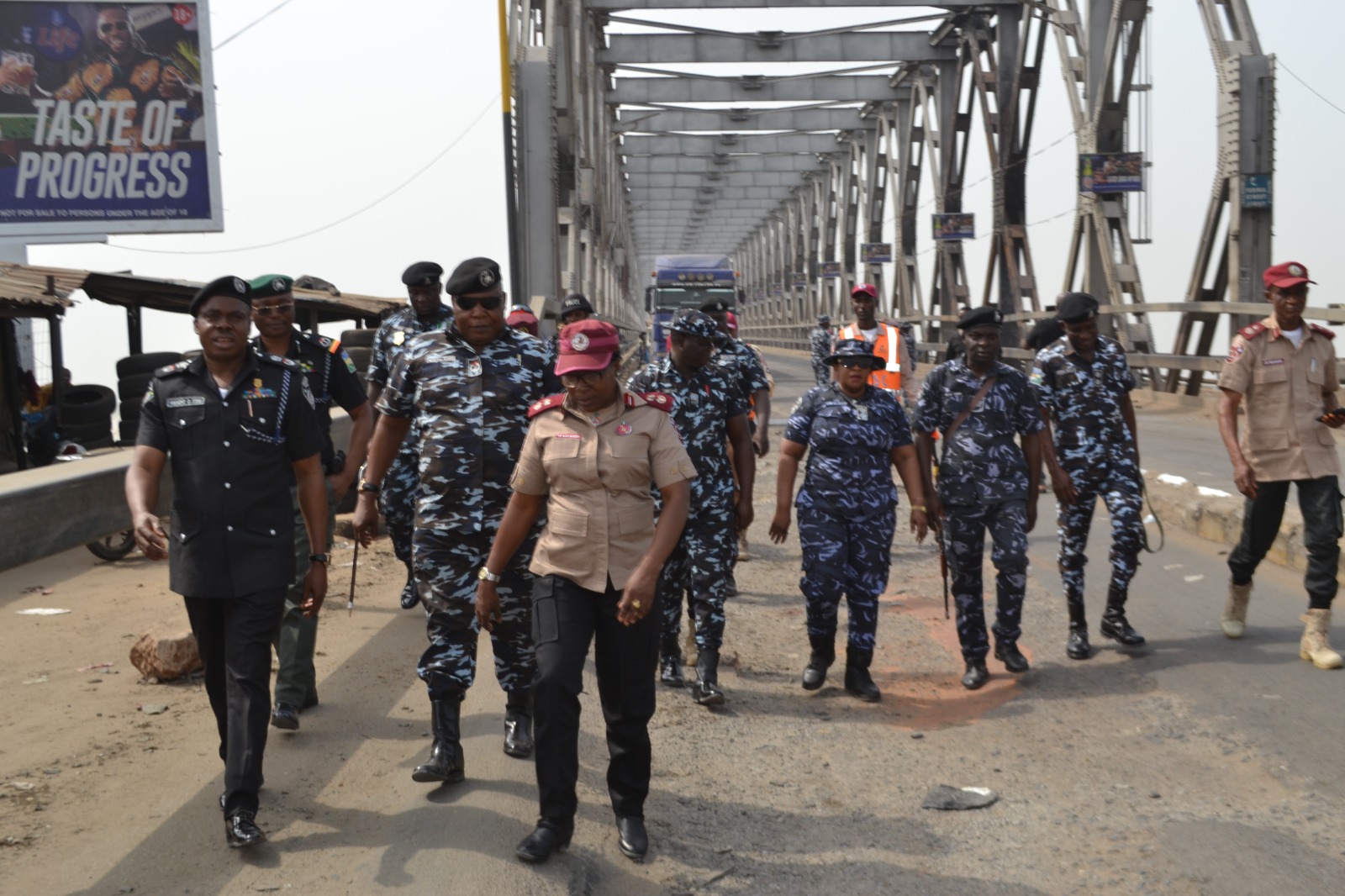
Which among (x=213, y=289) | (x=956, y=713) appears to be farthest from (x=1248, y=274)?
(x=213, y=289)

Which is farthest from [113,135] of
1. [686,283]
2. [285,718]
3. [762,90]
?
[285,718]

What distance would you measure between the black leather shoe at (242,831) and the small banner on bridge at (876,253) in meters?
39.4

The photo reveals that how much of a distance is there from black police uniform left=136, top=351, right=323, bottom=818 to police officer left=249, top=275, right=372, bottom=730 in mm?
1259

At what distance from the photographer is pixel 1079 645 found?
6.62 m

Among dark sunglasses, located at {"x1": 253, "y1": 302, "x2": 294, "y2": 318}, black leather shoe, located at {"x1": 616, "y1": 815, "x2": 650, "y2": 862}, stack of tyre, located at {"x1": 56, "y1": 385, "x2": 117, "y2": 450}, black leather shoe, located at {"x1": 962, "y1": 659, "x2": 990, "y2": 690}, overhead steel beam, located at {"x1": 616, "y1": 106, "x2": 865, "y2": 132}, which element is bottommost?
black leather shoe, located at {"x1": 962, "y1": 659, "x2": 990, "y2": 690}

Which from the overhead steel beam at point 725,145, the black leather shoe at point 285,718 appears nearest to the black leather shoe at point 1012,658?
the black leather shoe at point 285,718

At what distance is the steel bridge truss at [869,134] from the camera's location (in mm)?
17547

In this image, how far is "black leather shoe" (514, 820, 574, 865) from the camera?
13.2 ft

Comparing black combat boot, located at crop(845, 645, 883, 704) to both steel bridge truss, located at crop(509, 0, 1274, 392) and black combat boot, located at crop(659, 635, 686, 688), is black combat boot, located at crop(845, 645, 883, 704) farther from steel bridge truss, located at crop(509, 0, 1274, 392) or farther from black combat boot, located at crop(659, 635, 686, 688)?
steel bridge truss, located at crop(509, 0, 1274, 392)

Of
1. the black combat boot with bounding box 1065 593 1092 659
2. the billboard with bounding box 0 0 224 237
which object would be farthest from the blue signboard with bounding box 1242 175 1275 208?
the billboard with bounding box 0 0 224 237

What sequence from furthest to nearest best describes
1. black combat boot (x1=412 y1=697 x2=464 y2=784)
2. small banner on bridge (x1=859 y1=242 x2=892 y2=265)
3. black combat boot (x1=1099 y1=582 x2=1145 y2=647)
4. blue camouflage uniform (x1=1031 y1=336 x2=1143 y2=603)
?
1. small banner on bridge (x1=859 y1=242 x2=892 y2=265)
2. black combat boot (x1=1099 y1=582 x2=1145 y2=647)
3. blue camouflage uniform (x1=1031 y1=336 x2=1143 y2=603)
4. black combat boot (x1=412 y1=697 x2=464 y2=784)

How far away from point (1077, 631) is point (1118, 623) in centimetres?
26

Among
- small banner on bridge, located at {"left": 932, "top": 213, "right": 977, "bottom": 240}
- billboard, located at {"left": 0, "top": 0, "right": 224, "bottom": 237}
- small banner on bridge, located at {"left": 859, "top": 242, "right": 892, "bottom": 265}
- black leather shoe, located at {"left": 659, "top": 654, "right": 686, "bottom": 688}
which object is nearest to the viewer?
black leather shoe, located at {"left": 659, "top": 654, "right": 686, "bottom": 688}

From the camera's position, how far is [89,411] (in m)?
15.7
